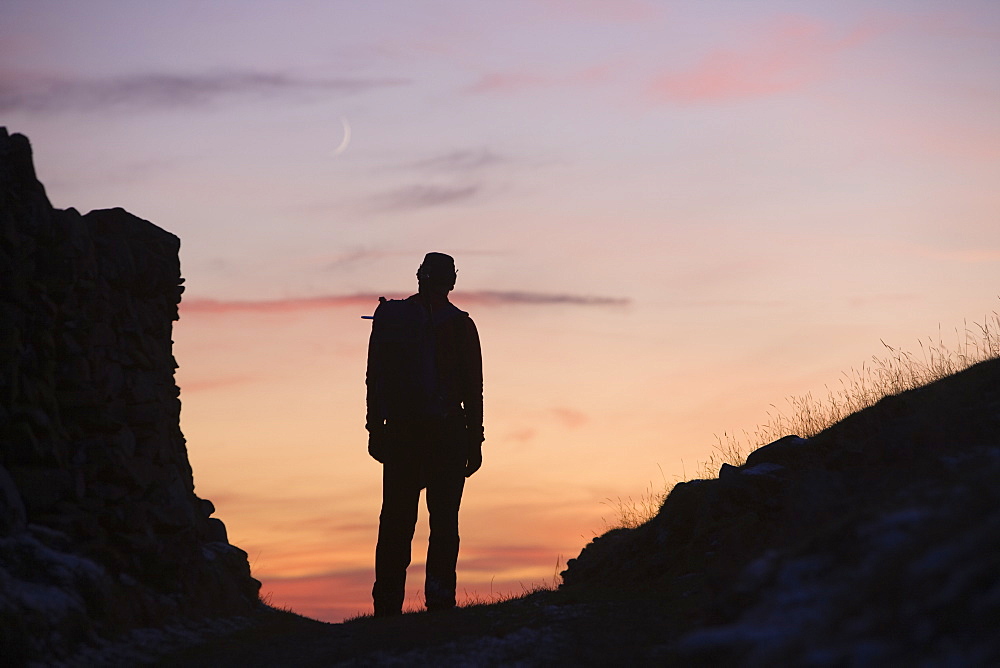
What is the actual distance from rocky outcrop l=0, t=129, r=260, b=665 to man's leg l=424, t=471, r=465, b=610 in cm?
235

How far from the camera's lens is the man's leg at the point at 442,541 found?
9742 mm

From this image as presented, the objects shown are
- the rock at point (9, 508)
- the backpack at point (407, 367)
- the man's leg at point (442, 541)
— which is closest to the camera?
the rock at point (9, 508)

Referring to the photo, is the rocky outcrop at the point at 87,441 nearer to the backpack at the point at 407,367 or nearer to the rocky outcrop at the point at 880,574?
the backpack at the point at 407,367

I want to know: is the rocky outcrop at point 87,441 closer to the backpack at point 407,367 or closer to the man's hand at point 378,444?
the man's hand at point 378,444

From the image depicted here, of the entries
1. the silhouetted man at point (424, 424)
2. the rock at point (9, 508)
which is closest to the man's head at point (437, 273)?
the silhouetted man at point (424, 424)

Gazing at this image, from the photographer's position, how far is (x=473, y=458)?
9.91 metres

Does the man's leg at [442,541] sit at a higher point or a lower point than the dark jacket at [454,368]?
lower

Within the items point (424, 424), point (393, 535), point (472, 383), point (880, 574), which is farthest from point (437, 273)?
point (880, 574)

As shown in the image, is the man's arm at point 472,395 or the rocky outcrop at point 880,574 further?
the man's arm at point 472,395

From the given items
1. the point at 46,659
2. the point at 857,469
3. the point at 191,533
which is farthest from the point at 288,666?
the point at 857,469

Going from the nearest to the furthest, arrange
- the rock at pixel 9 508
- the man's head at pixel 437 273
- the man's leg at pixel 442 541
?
the rock at pixel 9 508, the man's leg at pixel 442 541, the man's head at pixel 437 273

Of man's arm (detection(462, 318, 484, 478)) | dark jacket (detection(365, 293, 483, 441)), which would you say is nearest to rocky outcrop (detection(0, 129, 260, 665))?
dark jacket (detection(365, 293, 483, 441))

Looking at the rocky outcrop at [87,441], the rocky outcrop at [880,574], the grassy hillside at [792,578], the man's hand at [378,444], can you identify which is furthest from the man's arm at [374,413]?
the rocky outcrop at [880,574]

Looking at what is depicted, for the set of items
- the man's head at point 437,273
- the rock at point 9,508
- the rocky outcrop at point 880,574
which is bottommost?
the rocky outcrop at point 880,574
